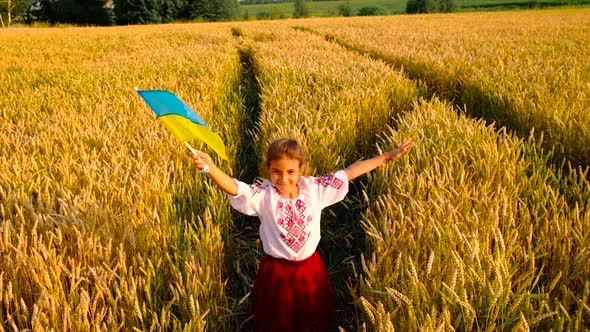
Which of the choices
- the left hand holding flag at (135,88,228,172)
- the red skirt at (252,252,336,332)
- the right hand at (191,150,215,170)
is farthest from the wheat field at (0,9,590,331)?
the left hand holding flag at (135,88,228,172)

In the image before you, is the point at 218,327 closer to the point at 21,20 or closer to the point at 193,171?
the point at 193,171

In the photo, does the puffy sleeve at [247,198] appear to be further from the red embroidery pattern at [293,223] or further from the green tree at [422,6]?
the green tree at [422,6]

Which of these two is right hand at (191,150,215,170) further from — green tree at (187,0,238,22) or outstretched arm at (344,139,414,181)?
green tree at (187,0,238,22)

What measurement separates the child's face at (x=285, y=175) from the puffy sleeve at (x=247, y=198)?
0.28ft

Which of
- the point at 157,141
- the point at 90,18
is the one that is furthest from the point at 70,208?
the point at 90,18

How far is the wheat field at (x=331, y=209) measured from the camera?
56.9 inches

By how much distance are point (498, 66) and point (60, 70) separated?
7.34 meters

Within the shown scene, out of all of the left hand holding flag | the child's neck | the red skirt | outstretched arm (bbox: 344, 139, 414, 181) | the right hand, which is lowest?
the red skirt

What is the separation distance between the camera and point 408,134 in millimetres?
3215

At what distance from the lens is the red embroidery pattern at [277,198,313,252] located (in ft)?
6.31

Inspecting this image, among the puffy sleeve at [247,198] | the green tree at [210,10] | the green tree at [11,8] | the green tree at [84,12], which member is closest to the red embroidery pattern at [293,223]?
the puffy sleeve at [247,198]

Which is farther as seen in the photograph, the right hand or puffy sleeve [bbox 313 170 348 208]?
puffy sleeve [bbox 313 170 348 208]

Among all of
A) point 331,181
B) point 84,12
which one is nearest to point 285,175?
point 331,181

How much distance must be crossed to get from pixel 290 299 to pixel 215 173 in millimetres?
685
